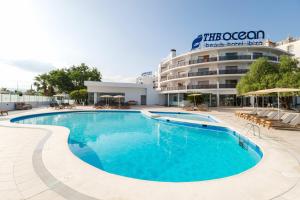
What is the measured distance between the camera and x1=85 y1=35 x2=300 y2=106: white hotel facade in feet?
96.8

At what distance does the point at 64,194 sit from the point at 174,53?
41230 mm

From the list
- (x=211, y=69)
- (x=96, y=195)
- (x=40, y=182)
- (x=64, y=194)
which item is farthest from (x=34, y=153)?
(x=211, y=69)

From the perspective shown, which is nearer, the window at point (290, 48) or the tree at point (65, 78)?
the window at point (290, 48)

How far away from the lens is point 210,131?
12.2 m

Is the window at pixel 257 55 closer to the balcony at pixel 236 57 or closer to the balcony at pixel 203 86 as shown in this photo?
the balcony at pixel 236 57

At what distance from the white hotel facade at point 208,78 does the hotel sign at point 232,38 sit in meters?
1.45

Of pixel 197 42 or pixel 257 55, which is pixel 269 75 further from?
pixel 197 42

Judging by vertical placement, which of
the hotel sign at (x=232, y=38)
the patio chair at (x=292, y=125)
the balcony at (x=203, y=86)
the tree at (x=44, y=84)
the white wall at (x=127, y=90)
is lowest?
the patio chair at (x=292, y=125)

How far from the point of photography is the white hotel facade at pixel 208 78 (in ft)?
96.8

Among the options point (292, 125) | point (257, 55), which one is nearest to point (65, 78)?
point (257, 55)

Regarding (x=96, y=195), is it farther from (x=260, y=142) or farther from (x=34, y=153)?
(x=260, y=142)

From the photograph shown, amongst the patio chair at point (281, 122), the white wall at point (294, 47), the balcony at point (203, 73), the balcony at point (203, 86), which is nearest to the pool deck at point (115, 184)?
the patio chair at point (281, 122)

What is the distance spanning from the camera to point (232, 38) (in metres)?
31.5

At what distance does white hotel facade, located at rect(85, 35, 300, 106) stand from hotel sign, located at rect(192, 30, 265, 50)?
145 cm
